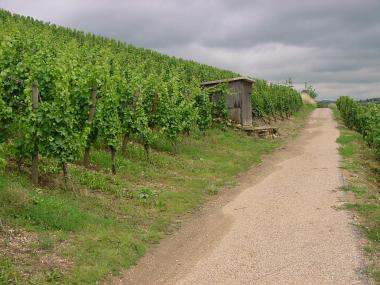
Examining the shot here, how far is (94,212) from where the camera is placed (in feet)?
33.5

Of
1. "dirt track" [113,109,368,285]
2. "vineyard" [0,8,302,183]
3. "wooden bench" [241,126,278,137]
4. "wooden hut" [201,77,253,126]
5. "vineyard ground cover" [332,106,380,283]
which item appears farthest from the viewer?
"wooden hut" [201,77,253,126]

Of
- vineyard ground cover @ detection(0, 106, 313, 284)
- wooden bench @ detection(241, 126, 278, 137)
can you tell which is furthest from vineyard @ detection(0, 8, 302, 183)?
wooden bench @ detection(241, 126, 278, 137)

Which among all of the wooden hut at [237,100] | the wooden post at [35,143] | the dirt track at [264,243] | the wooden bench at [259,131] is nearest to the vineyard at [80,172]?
the wooden post at [35,143]

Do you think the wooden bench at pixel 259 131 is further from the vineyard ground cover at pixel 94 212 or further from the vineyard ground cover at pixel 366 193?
the vineyard ground cover at pixel 94 212

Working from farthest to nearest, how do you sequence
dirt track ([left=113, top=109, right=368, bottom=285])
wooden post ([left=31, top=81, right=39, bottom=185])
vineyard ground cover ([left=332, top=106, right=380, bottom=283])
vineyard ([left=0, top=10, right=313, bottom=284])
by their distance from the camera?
1. wooden post ([left=31, top=81, right=39, bottom=185])
2. vineyard ground cover ([left=332, top=106, right=380, bottom=283])
3. vineyard ([left=0, top=10, right=313, bottom=284])
4. dirt track ([left=113, top=109, right=368, bottom=285])

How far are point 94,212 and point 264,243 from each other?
3896mm

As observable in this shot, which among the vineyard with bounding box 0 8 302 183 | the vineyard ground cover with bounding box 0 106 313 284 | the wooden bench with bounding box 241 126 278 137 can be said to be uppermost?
the vineyard with bounding box 0 8 302 183

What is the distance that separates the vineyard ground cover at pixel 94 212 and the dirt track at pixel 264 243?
562 mm

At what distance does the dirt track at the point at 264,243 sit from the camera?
7.50m

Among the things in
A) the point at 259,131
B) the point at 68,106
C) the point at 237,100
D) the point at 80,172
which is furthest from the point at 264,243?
the point at 237,100

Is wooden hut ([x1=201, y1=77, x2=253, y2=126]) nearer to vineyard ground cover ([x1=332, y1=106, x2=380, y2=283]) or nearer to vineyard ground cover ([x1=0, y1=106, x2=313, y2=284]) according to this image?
vineyard ground cover ([x1=332, y1=106, x2=380, y2=283])

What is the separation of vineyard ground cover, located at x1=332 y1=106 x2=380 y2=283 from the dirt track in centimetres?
27

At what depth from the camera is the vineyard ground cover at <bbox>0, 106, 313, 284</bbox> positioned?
24.6ft

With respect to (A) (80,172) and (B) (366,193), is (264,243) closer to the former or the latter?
(B) (366,193)
